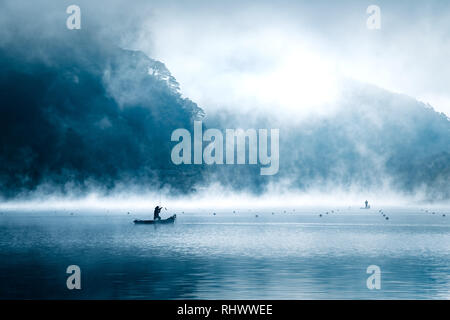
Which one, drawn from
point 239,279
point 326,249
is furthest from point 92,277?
point 326,249

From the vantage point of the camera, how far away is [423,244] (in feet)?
242

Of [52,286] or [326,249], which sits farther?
[326,249]

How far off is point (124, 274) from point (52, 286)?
7.06 meters

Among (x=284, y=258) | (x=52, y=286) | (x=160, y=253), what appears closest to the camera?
(x=52, y=286)

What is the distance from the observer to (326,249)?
2635 inches
